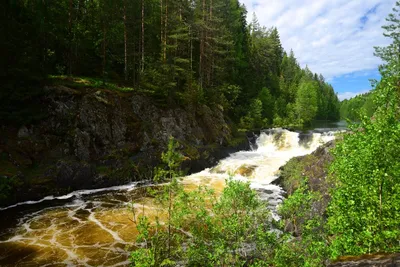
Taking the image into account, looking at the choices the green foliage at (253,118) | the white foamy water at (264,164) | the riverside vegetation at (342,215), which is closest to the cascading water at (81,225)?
the white foamy water at (264,164)

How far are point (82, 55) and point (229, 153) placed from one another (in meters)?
22.0

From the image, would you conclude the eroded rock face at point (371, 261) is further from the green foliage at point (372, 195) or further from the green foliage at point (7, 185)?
the green foliage at point (7, 185)

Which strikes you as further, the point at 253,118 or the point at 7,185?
the point at 253,118

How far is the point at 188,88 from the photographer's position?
102 feet

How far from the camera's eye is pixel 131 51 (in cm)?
3519

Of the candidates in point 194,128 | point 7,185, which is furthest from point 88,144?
point 194,128

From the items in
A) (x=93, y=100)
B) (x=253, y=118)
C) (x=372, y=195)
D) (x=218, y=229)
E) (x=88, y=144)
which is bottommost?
(x=218, y=229)

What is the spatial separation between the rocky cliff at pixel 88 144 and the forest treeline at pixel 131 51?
6.75ft

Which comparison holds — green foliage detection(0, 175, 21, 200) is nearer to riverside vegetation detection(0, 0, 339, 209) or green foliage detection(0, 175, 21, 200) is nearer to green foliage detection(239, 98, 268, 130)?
riverside vegetation detection(0, 0, 339, 209)

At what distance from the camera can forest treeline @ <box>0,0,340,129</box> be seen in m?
20.3

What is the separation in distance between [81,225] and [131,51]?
26.4m

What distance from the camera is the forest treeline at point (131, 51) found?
20.3m

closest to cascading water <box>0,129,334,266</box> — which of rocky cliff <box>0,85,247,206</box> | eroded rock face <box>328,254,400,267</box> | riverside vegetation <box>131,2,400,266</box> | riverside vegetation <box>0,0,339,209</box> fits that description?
rocky cliff <box>0,85,247,206</box>

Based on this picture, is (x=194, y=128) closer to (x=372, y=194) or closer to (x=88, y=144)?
(x=88, y=144)
